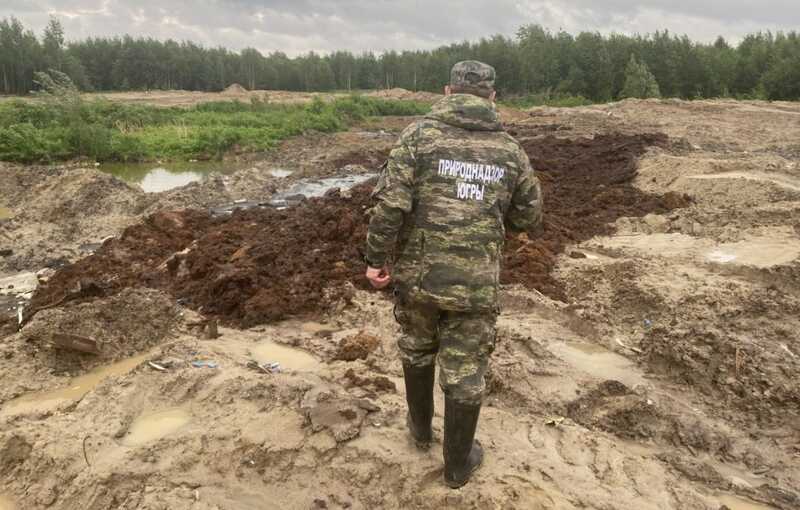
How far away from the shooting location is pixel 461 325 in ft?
9.45

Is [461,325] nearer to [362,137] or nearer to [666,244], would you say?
[666,244]

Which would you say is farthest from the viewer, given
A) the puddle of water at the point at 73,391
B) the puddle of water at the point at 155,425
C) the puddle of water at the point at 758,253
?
the puddle of water at the point at 758,253

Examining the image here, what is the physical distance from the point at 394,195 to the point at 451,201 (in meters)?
0.28

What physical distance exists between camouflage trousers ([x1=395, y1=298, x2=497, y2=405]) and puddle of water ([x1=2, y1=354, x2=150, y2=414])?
2531mm

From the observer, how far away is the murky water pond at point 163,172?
1575 cm

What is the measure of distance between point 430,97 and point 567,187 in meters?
33.6

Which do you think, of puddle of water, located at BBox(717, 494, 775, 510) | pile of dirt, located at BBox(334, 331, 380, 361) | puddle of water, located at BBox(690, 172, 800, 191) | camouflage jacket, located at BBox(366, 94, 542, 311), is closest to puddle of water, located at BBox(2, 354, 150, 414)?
pile of dirt, located at BBox(334, 331, 380, 361)

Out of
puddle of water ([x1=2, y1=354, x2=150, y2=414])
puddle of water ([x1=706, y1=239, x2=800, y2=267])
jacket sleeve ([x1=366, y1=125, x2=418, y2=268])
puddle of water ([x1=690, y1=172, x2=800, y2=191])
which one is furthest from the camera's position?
puddle of water ([x1=690, y1=172, x2=800, y2=191])

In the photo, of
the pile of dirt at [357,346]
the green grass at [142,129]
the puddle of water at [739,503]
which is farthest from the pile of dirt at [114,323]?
the green grass at [142,129]

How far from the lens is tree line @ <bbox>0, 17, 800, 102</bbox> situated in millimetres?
36031

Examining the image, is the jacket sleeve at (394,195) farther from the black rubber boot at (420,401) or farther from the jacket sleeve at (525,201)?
the black rubber boot at (420,401)

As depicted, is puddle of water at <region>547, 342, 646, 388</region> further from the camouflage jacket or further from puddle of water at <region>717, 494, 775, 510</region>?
the camouflage jacket

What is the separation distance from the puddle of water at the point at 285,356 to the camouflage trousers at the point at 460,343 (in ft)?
5.73

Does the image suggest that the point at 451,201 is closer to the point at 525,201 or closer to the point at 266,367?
the point at 525,201
